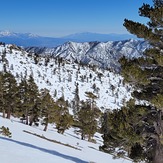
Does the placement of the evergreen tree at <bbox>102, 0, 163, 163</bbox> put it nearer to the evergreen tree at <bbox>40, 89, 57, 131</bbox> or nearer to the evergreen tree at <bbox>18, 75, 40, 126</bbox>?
the evergreen tree at <bbox>40, 89, 57, 131</bbox>

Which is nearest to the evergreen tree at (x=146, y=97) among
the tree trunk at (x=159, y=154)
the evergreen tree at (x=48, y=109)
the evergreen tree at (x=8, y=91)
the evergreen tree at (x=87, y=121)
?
the tree trunk at (x=159, y=154)

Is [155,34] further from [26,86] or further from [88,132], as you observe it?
[88,132]

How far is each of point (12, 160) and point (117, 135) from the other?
21.9ft

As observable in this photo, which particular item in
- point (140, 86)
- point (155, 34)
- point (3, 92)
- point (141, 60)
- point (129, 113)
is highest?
point (155, 34)

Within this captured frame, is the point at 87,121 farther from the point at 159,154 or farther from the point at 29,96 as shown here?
the point at 159,154

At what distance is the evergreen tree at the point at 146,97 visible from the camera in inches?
656

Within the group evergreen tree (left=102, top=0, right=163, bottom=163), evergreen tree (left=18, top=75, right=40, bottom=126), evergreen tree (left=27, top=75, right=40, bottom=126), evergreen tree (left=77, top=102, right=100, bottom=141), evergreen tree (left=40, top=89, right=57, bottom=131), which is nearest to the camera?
evergreen tree (left=102, top=0, right=163, bottom=163)

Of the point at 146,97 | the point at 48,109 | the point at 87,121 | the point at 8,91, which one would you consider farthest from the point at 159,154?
the point at 87,121

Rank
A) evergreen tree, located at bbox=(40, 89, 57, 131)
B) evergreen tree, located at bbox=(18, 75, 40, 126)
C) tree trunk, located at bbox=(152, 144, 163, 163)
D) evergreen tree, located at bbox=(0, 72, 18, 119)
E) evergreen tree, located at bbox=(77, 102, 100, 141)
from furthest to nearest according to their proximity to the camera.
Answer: evergreen tree, located at bbox=(77, 102, 100, 141) → evergreen tree, located at bbox=(18, 75, 40, 126) → evergreen tree, located at bbox=(40, 89, 57, 131) → evergreen tree, located at bbox=(0, 72, 18, 119) → tree trunk, located at bbox=(152, 144, 163, 163)

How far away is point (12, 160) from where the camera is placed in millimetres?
14375

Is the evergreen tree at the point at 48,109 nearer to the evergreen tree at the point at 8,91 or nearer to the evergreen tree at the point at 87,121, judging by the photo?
the evergreen tree at the point at 8,91

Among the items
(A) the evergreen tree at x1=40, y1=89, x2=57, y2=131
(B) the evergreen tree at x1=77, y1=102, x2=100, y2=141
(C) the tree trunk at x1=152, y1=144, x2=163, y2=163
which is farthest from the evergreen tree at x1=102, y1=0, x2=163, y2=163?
(B) the evergreen tree at x1=77, y1=102, x2=100, y2=141

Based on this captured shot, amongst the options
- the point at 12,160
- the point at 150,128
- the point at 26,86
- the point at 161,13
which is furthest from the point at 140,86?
the point at 26,86

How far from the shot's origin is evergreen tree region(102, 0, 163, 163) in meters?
16.7
